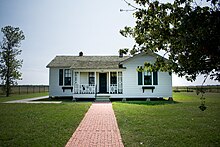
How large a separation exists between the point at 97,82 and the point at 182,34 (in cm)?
2065

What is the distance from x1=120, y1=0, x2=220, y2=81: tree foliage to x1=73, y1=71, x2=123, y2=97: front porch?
684 inches

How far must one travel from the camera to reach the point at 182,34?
3547 mm

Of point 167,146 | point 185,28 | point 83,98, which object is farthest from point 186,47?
point 83,98

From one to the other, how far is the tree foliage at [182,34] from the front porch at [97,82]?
17369 mm

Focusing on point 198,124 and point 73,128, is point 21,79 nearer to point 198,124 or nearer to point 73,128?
point 73,128

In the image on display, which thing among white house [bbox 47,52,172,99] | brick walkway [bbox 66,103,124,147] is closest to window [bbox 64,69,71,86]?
white house [bbox 47,52,172,99]

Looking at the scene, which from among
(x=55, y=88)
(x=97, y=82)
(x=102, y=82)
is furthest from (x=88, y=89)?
(x=55, y=88)

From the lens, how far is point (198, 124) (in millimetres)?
9633

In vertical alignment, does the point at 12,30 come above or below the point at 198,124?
above

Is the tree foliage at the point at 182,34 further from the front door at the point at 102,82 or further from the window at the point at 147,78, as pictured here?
the front door at the point at 102,82

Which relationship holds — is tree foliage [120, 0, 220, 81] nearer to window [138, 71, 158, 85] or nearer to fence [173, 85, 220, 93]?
fence [173, 85, 220, 93]

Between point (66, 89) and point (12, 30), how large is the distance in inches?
646

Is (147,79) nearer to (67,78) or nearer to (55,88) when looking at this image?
(67,78)

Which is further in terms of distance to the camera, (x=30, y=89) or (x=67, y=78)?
(x=30, y=89)
